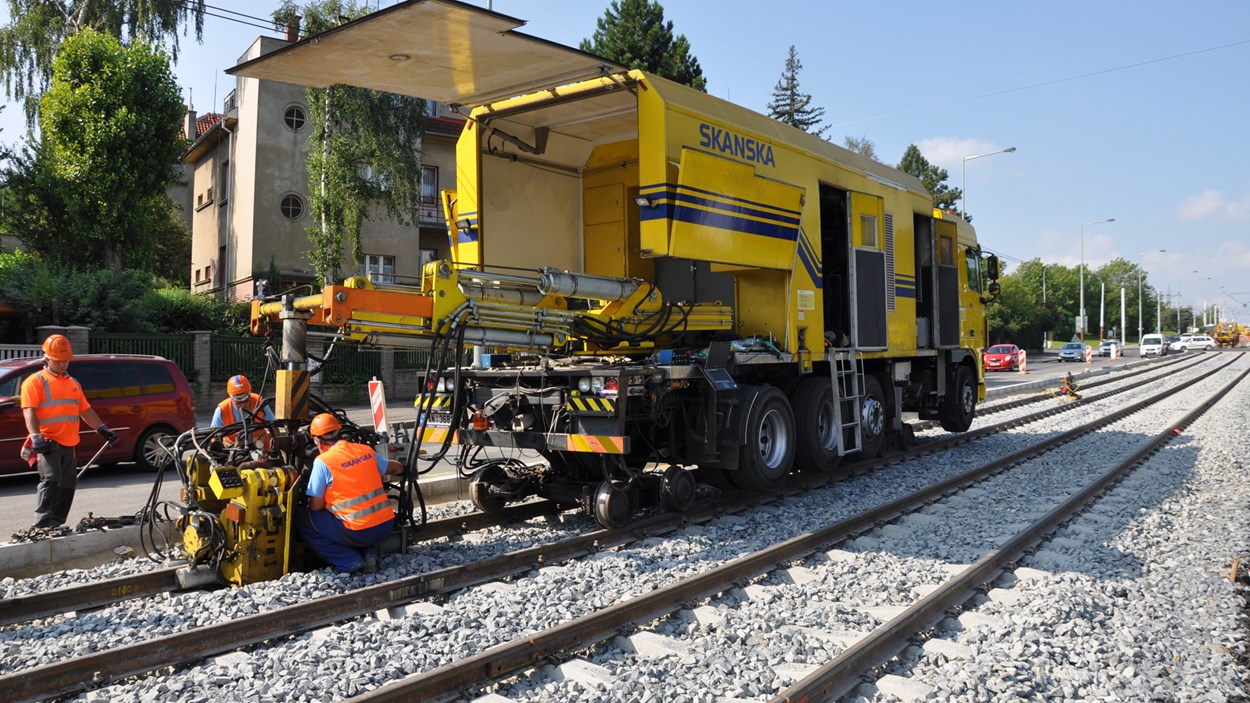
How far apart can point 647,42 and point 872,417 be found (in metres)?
23.8

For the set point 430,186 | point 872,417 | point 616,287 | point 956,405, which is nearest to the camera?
point 616,287

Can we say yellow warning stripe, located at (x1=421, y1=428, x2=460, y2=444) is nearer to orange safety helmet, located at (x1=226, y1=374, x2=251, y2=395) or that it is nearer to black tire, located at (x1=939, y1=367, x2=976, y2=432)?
orange safety helmet, located at (x1=226, y1=374, x2=251, y2=395)

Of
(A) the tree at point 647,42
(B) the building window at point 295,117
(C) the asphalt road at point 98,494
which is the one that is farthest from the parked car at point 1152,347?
(C) the asphalt road at point 98,494

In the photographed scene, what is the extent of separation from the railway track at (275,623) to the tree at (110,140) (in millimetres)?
22901

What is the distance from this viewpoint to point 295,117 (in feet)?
92.4

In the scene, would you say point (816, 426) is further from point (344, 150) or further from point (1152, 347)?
point (1152, 347)

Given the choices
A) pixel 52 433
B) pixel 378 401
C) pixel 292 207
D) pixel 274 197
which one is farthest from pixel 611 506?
pixel 292 207

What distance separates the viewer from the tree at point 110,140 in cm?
2320

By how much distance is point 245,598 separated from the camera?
522 centimetres

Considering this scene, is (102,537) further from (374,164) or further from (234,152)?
(234,152)

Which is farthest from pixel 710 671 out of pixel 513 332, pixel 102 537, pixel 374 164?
pixel 374 164

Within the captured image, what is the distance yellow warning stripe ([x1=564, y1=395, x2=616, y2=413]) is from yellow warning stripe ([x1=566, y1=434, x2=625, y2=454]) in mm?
213

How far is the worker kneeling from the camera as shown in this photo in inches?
229

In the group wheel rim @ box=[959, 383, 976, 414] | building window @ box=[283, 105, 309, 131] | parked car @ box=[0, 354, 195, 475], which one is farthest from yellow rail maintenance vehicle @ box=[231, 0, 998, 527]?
building window @ box=[283, 105, 309, 131]
